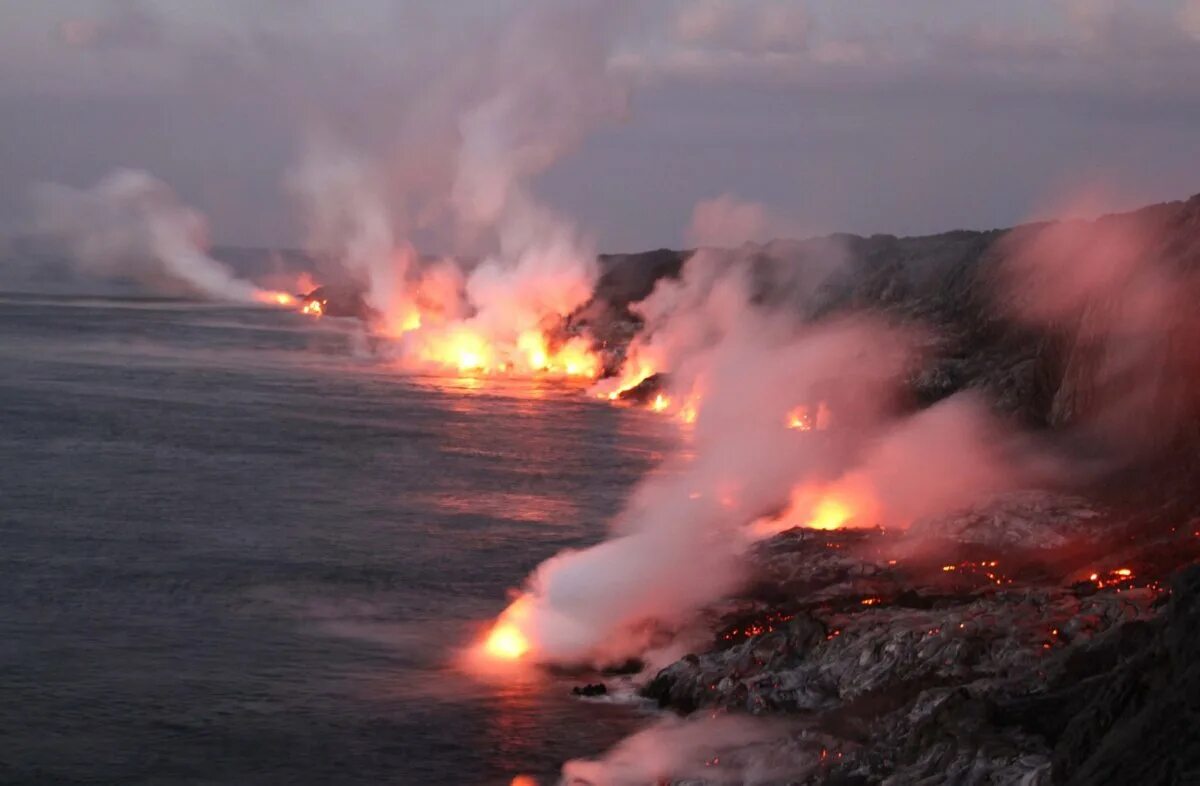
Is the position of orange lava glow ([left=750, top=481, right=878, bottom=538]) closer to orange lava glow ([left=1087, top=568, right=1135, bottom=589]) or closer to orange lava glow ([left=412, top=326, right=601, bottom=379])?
orange lava glow ([left=1087, top=568, right=1135, bottom=589])

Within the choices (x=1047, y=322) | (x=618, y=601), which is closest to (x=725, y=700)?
(x=618, y=601)

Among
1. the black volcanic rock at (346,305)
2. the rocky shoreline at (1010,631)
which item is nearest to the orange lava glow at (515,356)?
the rocky shoreline at (1010,631)

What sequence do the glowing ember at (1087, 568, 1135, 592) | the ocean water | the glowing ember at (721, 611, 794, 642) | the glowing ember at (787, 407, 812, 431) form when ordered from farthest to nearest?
the glowing ember at (787, 407, 812, 431)
the glowing ember at (721, 611, 794, 642)
the glowing ember at (1087, 568, 1135, 592)
the ocean water

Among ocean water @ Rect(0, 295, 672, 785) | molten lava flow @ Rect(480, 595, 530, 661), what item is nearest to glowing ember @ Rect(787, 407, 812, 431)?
ocean water @ Rect(0, 295, 672, 785)

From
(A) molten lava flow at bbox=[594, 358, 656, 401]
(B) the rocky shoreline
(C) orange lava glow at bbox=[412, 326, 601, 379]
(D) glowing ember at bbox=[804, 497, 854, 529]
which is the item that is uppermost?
(C) orange lava glow at bbox=[412, 326, 601, 379]

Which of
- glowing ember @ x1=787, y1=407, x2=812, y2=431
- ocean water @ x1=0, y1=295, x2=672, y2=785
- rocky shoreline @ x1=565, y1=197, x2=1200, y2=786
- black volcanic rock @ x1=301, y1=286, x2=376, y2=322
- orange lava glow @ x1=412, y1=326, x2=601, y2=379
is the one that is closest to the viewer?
rocky shoreline @ x1=565, y1=197, x2=1200, y2=786

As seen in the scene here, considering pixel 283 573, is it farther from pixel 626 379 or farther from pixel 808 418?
pixel 626 379

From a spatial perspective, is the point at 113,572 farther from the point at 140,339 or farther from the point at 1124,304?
the point at 140,339

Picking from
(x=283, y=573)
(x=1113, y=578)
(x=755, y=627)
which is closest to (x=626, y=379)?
(x=283, y=573)
